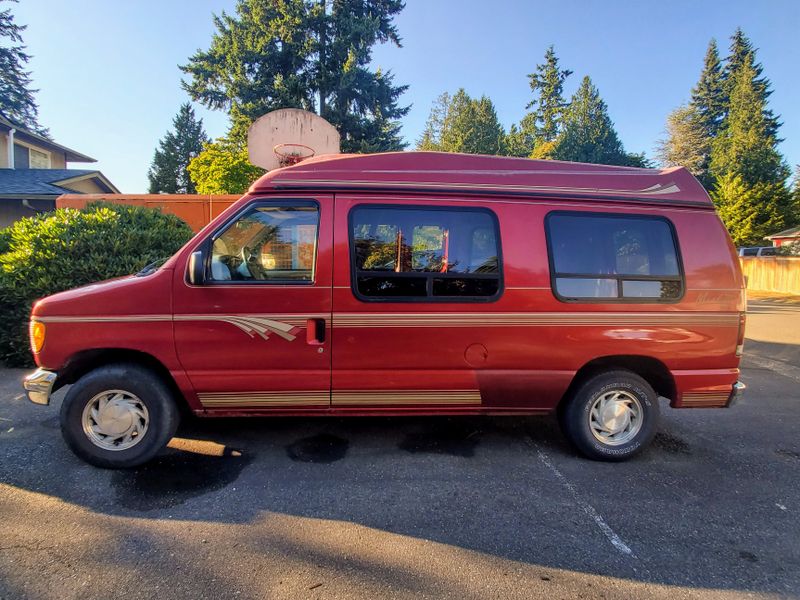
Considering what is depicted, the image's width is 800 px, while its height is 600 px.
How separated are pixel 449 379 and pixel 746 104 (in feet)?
143

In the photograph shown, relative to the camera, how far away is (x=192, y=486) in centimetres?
317

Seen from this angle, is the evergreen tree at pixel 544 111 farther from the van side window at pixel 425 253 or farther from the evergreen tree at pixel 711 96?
the van side window at pixel 425 253

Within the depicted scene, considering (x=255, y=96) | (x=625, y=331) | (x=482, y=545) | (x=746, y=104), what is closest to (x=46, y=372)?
(x=482, y=545)

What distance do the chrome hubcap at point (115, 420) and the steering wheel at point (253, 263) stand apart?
134cm

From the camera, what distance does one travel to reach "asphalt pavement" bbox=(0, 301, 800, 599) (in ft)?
7.59

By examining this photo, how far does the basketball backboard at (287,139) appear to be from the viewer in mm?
10016

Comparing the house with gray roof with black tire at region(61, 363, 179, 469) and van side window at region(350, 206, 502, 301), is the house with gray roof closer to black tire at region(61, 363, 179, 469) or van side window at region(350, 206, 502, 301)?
black tire at region(61, 363, 179, 469)

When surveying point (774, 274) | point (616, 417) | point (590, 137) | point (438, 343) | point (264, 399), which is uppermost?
point (590, 137)

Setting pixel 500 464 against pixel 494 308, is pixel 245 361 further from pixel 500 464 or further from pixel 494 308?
pixel 500 464

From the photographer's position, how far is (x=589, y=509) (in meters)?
2.99

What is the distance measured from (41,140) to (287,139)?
19676mm

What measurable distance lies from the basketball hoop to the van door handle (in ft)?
24.9

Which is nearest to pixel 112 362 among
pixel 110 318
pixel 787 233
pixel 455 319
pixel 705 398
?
pixel 110 318

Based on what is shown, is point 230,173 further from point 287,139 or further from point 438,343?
point 438,343
